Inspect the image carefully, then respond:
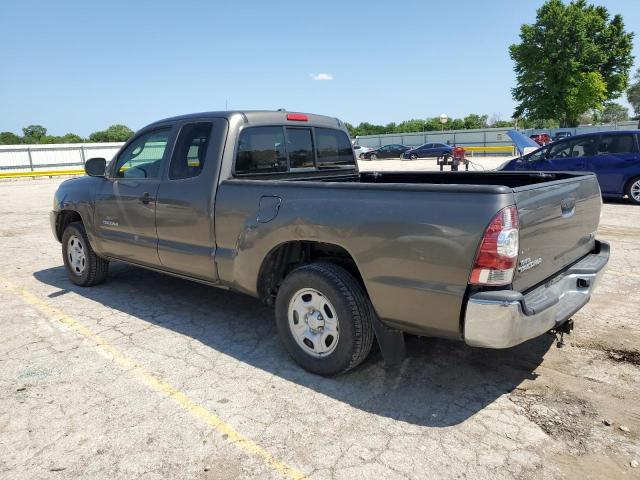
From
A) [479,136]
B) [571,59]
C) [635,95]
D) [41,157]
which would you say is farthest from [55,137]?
[635,95]

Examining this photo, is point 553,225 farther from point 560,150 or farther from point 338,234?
point 560,150

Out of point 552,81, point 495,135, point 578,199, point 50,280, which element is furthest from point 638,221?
point 552,81

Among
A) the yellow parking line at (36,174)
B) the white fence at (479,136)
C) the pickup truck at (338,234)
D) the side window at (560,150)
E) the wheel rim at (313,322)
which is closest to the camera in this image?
the pickup truck at (338,234)

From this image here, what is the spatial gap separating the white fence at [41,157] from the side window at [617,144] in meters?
30.3

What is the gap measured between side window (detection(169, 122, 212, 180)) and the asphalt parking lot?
1425 mm

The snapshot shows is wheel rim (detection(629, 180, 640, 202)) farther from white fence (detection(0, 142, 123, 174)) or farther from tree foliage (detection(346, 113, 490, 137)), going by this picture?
tree foliage (detection(346, 113, 490, 137))

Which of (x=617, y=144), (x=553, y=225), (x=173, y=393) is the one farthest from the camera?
(x=617, y=144)

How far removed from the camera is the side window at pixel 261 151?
4.13 meters

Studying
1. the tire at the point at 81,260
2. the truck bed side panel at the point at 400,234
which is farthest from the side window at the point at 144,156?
the truck bed side panel at the point at 400,234

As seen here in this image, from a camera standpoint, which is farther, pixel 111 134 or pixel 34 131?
pixel 34 131

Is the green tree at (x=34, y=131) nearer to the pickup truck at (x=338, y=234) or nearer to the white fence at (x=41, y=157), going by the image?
the white fence at (x=41, y=157)

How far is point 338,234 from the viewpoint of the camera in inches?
124

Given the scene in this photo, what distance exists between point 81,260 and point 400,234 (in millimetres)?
4448

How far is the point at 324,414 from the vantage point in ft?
9.93
